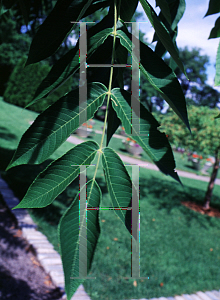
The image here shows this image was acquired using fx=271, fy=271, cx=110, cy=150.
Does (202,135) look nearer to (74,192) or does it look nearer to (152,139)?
(74,192)

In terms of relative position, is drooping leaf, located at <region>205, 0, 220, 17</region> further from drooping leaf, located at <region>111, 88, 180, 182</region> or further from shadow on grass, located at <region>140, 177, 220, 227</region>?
shadow on grass, located at <region>140, 177, 220, 227</region>

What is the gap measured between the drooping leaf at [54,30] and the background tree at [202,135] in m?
7.00

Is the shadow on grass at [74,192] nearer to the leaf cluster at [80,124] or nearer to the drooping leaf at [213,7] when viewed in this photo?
the drooping leaf at [213,7]

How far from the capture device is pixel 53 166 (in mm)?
566

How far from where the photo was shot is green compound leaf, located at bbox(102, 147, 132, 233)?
586 mm

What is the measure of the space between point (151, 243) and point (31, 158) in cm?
500

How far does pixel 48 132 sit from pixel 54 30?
0.31m

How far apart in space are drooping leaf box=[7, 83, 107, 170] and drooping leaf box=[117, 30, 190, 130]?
8.4 inches

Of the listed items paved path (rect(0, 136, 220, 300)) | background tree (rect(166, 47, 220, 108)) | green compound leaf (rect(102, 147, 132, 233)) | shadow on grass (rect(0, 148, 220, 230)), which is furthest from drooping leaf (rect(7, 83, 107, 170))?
background tree (rect(166, 47, 220, 108))

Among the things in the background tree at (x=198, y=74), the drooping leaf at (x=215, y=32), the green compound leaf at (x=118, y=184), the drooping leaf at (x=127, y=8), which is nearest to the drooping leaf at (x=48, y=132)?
the green compound leaf at (x=118, y=184)

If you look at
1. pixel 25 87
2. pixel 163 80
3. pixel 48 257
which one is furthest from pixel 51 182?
pixel 25 87

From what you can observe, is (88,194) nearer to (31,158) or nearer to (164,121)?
(31,158)

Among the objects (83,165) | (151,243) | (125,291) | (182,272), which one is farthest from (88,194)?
(151,243)

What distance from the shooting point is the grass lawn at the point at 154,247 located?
3855mm
